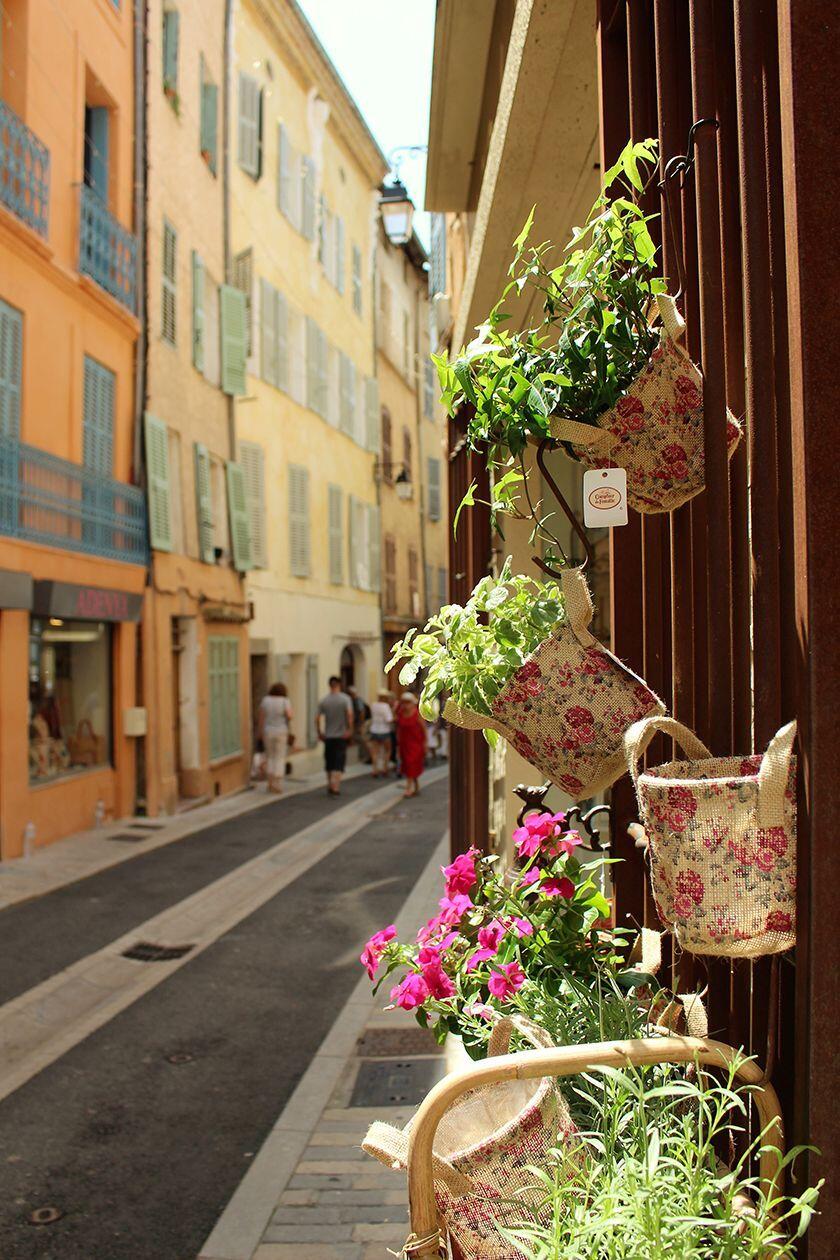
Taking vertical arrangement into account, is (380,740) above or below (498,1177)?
below

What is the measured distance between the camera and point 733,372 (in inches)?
80.4

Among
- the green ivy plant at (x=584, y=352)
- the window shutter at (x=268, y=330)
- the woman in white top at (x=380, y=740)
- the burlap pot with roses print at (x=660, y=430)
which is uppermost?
the window shutter at (x=268, y=330)

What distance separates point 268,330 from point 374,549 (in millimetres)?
8163

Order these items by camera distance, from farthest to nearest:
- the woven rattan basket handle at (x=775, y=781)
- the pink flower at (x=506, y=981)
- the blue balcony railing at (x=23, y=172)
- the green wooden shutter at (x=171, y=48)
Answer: the green wooden shutter at (x=171, y=48) → the blue balcony railing at (x=23, y=172) → the pink flower at (x=506, y=981) → the woven rattan basket handle at (x=775, y=781)

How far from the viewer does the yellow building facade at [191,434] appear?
15.3m

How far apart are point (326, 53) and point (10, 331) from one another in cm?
1427

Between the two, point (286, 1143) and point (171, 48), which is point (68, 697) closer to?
point (171, 48)

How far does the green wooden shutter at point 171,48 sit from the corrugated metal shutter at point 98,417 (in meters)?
4.85

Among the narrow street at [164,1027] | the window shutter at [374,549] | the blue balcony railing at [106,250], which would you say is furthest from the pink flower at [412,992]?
the window shutter at [374,549]

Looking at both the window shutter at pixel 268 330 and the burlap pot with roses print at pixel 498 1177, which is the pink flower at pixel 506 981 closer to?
the burlap pot with roses print at pixel 498 1177

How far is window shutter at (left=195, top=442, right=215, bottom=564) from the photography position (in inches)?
669

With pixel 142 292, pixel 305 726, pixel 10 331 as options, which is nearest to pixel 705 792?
pixel 10 331

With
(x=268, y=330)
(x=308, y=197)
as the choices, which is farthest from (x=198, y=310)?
(x=308, y=197)

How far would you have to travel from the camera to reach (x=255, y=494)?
1977 cm
